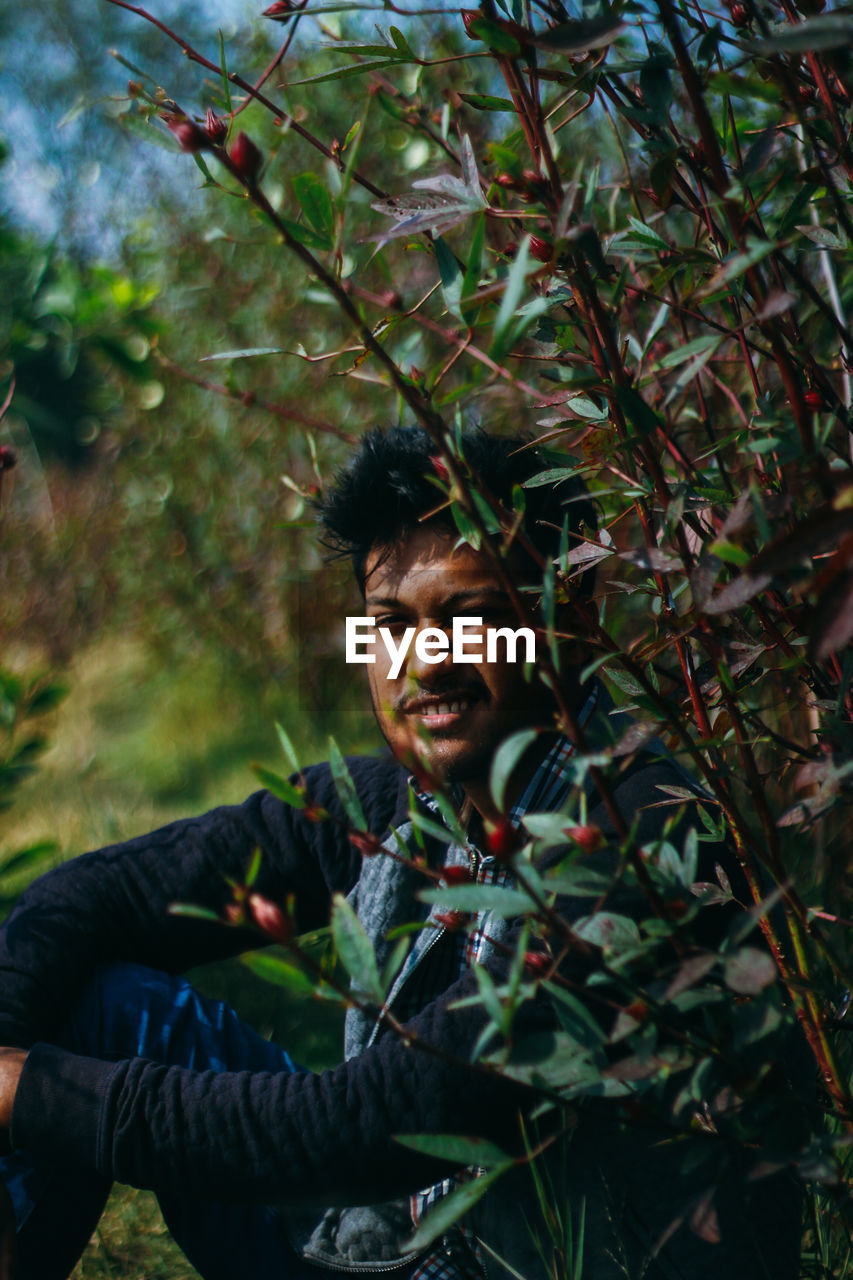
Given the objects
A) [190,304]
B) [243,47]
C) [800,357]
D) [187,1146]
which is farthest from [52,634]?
[800,357]

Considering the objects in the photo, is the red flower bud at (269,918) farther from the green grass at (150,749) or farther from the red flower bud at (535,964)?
the green grass at (150,749)

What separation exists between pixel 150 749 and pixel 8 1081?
2.91m

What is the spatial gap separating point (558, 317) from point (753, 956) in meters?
0.54

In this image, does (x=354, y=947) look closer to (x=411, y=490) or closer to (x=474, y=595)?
(x=474, y=595)

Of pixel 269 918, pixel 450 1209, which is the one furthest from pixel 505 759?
pixel 450 1209

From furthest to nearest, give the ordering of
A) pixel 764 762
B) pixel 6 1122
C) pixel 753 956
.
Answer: pixel 764 762 → pixel 6 1122 → pixel 753 956

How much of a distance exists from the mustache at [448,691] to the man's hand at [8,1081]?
60 cm

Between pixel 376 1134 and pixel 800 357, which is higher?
pixel 800 357

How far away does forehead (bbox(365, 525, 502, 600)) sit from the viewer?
4.62 feet

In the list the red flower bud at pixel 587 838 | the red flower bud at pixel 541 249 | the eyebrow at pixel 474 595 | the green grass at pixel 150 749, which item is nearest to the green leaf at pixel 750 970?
the red flower bud at pixel 587 838

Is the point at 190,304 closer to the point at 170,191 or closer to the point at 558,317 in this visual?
the point at 170,191

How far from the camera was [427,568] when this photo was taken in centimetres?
144

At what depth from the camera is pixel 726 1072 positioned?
0.80m

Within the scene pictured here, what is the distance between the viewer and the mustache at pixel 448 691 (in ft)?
4.53
